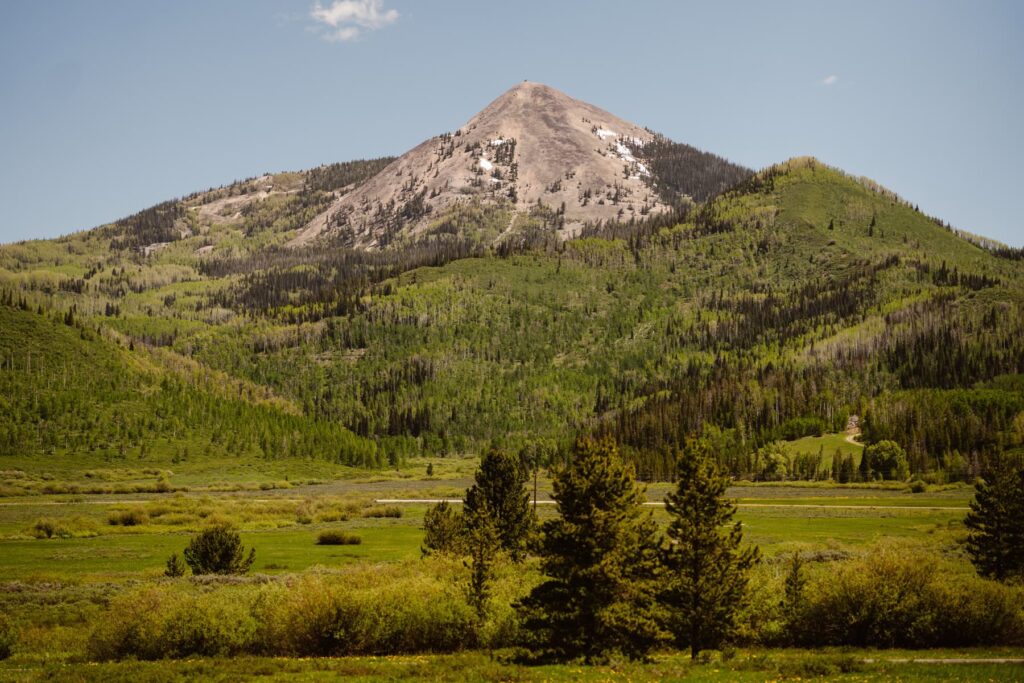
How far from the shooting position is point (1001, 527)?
68.2 metres

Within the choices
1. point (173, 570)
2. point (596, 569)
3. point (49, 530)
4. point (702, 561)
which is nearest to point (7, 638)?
point (173, 570)

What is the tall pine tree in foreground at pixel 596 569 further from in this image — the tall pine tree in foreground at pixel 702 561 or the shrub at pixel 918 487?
the shrub at pixel 918 487

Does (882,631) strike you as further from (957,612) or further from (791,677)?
(791,677)

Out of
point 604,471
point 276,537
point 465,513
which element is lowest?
point 276,537

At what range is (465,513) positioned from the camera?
7238cm

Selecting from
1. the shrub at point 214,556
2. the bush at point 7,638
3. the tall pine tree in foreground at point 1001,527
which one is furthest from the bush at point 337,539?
the tall pine tree in foreground at point 1001,527

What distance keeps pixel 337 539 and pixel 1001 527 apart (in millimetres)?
70598

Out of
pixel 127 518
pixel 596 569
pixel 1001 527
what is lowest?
pixel 127 518

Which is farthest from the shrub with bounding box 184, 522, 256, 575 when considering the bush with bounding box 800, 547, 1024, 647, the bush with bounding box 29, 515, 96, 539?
the bush with bounding box 800, 547, 1024, 647

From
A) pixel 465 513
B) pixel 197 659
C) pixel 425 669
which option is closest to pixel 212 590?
pixel 197 659

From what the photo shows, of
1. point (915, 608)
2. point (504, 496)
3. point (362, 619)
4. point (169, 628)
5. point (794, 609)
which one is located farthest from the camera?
point (504, 496)

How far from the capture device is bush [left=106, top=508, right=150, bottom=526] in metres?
112

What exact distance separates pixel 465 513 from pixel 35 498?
103777 mm

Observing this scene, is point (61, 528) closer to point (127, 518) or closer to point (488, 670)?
point (127, 518)
